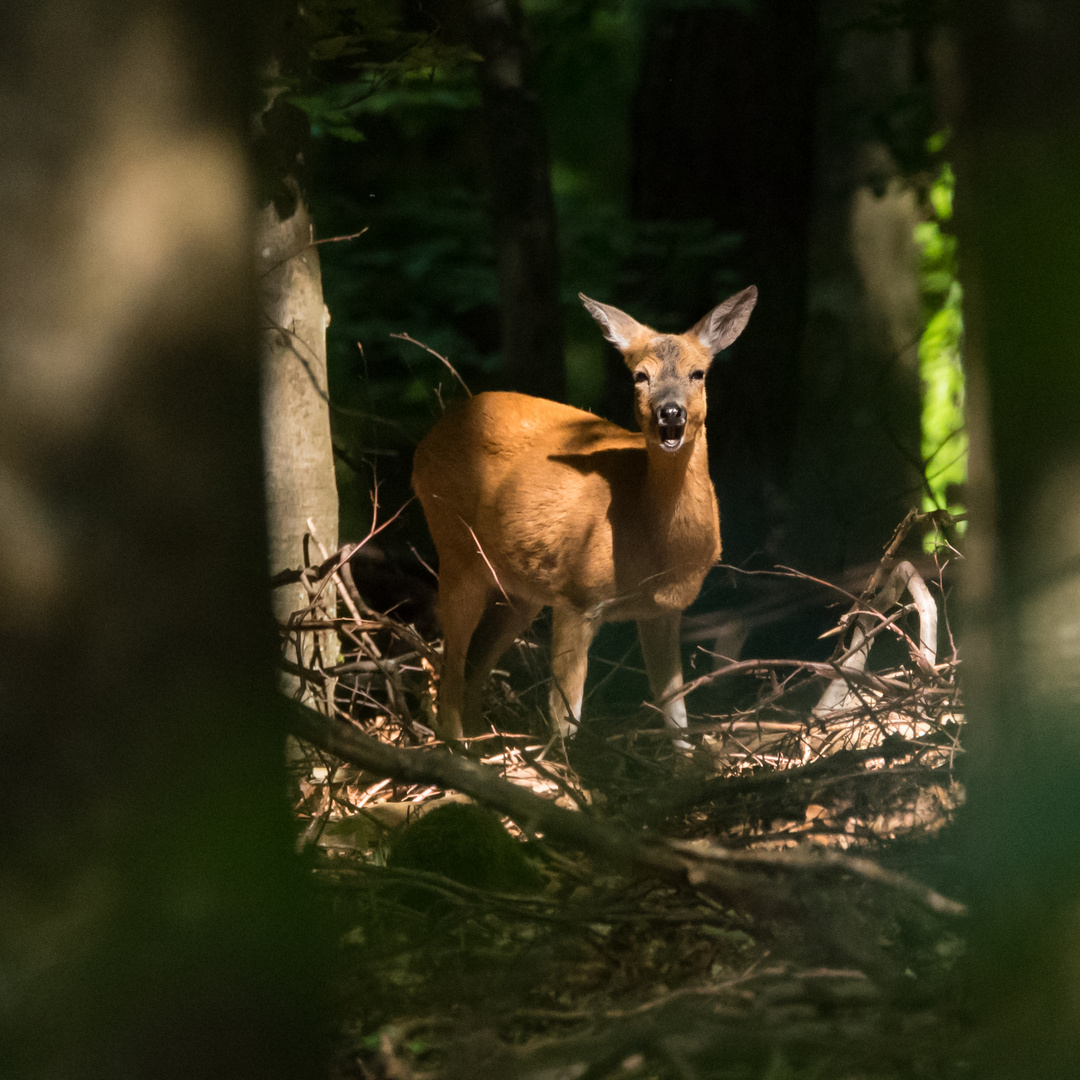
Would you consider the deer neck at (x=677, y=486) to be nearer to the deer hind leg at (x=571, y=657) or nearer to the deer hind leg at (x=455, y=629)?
the deer hind leg at (x=571, y=657)

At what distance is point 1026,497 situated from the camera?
2.09 m

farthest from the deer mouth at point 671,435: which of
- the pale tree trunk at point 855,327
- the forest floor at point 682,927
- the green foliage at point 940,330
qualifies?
the green foliage at point 940,330

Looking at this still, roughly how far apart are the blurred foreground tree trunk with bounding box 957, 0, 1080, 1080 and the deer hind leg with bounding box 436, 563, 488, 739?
405 cm

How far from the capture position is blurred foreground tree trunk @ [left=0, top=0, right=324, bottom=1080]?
1651 millimetres

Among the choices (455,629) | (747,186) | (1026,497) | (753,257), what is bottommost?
(455,629)

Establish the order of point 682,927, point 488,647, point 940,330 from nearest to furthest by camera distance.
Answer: point 682,927 → point 488,647 → point 940,330

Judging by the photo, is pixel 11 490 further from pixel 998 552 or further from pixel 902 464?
pixel 902 464

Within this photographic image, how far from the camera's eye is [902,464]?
8.76m

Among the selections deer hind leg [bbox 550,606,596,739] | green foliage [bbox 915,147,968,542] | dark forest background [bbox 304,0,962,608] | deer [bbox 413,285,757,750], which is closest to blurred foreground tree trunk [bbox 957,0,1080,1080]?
deer [bbox 413,285,757,750]

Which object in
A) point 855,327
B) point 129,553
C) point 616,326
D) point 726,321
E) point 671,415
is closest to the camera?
point 129,553

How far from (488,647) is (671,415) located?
1.80 meters

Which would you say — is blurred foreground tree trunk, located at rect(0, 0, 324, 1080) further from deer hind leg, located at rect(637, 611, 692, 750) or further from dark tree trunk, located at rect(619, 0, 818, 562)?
dark tree trunk, located at rect(619, 0, 818, 562)

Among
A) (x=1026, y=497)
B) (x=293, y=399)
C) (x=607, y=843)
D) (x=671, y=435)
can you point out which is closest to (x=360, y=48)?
(x=293, y=399)

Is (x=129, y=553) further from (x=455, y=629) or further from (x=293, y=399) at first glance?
(x=455, y=629)
